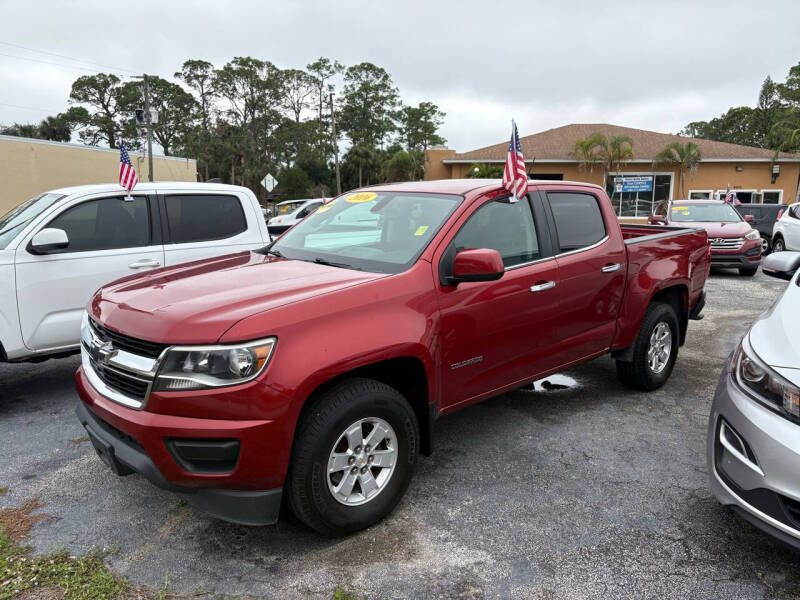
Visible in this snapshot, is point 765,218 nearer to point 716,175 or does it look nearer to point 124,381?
point 716,175

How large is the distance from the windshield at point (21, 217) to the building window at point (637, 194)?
26527 millimetres

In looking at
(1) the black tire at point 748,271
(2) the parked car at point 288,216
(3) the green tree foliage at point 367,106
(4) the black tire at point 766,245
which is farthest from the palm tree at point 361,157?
(1) the black tire at point 748,271

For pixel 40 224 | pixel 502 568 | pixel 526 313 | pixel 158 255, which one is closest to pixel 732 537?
pixel 502 568

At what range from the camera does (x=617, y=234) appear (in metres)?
4.67

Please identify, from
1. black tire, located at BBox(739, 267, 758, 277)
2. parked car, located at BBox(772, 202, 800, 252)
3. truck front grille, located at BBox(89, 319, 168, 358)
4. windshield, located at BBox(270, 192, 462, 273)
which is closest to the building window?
parked car, located at BBox(772, 202, 800, 252)

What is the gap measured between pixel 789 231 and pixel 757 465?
1236 cm

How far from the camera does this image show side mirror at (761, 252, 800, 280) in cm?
402

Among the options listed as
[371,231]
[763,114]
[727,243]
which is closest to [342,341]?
[371,231]

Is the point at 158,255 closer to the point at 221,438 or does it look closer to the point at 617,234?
the point at 221,438

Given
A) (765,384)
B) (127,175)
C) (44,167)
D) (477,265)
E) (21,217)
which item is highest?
(44,167)

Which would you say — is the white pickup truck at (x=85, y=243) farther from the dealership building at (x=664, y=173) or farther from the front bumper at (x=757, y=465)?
the dealership building at (x=664, y=173)

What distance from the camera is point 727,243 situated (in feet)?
40.8

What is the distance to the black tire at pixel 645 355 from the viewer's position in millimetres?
4906

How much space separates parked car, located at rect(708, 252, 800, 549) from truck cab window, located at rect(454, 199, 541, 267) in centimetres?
139
